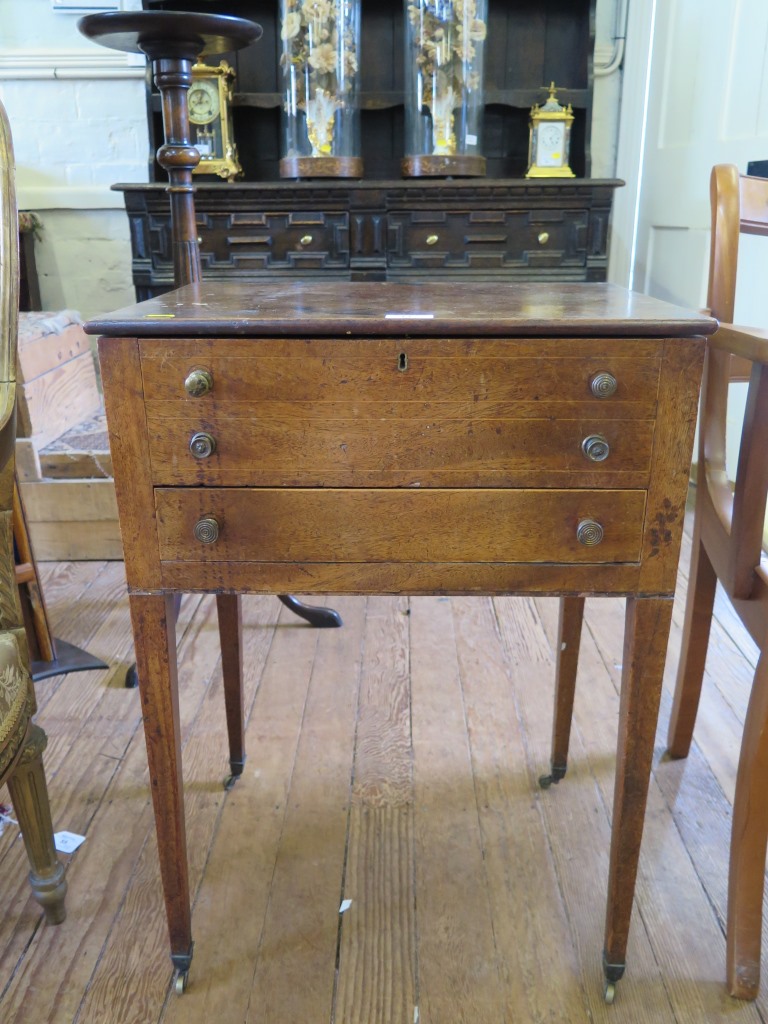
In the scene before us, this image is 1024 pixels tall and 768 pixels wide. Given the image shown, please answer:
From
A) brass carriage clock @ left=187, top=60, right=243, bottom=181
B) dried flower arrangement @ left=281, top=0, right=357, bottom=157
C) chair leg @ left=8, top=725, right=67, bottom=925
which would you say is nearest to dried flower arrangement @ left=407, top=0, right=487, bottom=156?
dried flower arrangement @ left=281, top=0, right=357, bottom=157

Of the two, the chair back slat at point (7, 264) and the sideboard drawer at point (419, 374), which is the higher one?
the chair back slat at point (7, 264)

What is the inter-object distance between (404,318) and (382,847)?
82 centimetres

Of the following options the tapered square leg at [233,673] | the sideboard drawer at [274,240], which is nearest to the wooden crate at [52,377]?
the sideboard drawer at [274,240]

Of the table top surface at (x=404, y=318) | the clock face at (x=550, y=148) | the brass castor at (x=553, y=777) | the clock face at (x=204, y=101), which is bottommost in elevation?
the brass castor at (x=553, y=777)

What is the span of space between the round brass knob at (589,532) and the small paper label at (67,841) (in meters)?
0.90

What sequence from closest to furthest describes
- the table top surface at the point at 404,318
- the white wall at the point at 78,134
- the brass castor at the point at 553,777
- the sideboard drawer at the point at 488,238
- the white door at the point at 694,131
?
the table top surface at the point at 404,318 < the brass castor at the point at 553,777 < the white door at the point at 694,131 < the sideboard drawer at the point at 488,238 < the white wall at the point at 78,134

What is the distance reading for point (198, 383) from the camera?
77 cm

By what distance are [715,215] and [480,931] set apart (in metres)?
1.03

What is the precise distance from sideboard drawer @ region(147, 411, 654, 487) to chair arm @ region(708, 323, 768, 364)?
19cm

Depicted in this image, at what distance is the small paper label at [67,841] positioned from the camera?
1.20 metres

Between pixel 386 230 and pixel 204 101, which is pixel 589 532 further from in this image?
pixel 204 101

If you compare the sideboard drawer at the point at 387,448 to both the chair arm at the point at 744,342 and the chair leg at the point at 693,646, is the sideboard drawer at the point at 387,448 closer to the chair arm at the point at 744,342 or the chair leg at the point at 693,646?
the chair arm at the point at 744,342

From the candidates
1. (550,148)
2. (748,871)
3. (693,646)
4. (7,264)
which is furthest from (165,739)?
(550,148)

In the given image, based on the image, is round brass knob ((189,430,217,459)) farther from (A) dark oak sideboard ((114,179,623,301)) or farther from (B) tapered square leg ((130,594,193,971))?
(A) dark oak sideboard ((114,179,623,301))
